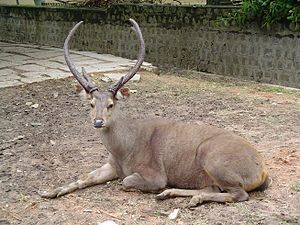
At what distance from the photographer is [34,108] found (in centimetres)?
727

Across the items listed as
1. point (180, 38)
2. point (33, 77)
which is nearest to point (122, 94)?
point (33, 77)

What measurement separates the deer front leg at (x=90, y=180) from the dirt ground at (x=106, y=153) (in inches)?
2.2

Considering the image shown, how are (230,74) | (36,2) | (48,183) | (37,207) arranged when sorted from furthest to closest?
1. (36,2)
2. (230,74)
3. (48,183)
4. (37,207)

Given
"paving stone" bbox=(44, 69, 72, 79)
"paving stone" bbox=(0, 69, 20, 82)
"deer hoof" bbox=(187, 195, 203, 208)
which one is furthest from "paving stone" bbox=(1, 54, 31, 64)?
"deer hoof" bbox=(187, 195, 203, 208)

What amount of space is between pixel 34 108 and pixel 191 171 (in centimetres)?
347

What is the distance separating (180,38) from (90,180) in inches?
250

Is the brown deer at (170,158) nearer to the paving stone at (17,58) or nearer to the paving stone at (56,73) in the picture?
the paving stone at (56,73)

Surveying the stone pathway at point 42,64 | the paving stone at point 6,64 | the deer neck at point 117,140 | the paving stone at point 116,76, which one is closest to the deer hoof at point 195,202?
the deer neck at point 117,140

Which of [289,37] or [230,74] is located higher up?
[289,37]

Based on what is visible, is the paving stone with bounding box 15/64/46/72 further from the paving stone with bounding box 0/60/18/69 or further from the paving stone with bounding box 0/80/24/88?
the paving stone with bounding box 0/80/24/88

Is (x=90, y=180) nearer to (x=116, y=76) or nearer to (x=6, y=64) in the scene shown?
(x=116, y=76)

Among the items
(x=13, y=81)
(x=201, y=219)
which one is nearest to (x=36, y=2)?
(x=13, y=81)

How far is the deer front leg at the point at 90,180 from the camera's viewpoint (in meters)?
4.44

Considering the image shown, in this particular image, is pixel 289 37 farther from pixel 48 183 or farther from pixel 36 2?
pixel 36 2
